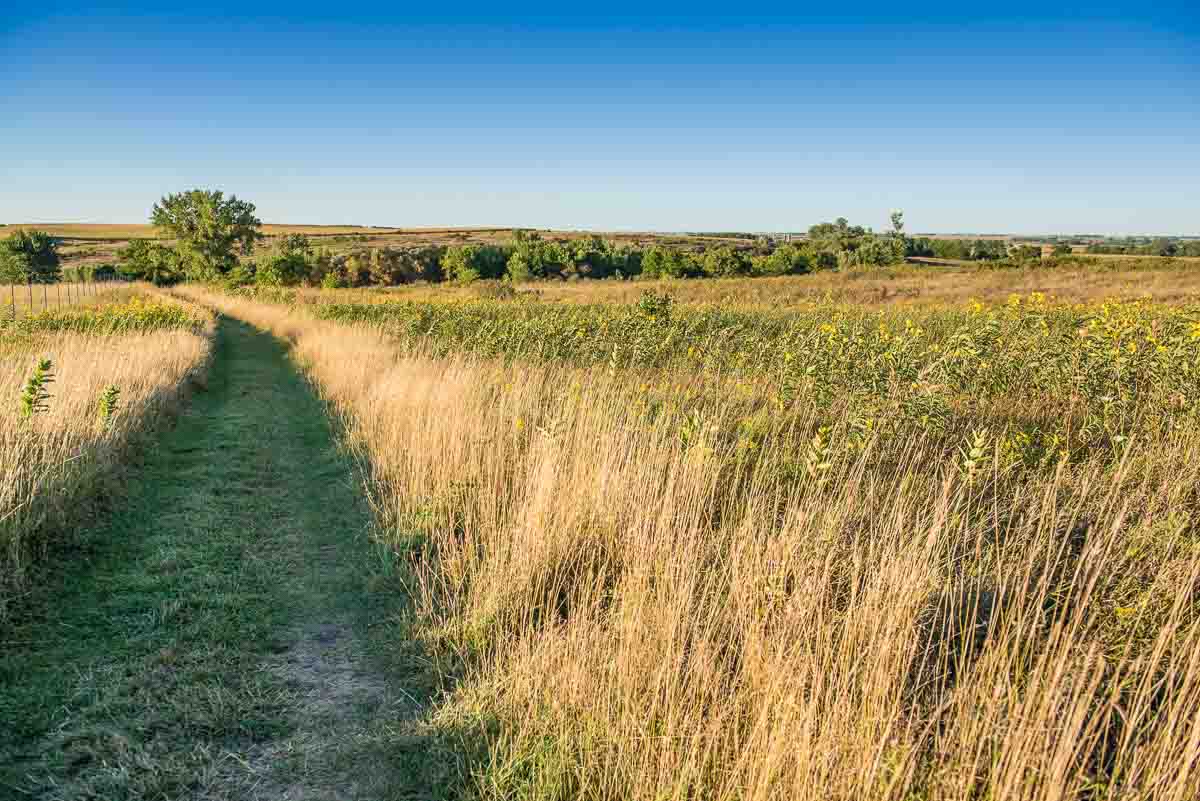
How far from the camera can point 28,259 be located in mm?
48906

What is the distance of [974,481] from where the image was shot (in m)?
3.53

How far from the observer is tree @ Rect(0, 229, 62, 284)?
4791 centimetres

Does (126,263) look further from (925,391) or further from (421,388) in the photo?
(925,391)

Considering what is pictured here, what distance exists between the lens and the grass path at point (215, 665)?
2.62 metres

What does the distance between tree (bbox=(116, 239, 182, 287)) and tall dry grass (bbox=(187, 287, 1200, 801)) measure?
59687mm

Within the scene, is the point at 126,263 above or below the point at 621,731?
above

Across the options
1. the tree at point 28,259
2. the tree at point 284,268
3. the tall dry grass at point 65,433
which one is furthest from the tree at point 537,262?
the tall dry grass at point 65,433

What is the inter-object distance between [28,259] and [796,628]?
63836 mm

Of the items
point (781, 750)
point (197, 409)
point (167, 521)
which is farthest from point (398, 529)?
point (197, 409)

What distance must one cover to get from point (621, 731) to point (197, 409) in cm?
969

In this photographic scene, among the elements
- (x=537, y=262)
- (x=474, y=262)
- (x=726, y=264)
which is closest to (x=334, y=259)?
(x=474, y=262)

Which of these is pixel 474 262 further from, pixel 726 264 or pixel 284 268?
pixel 726 264

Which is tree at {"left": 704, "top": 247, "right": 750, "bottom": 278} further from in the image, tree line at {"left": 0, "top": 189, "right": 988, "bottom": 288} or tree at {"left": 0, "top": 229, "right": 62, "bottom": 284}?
tree at {"left": 0, "top": 229, "right": 62, "bottom": 284}

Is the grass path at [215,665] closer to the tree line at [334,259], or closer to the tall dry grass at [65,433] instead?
the tall dry grass at [65,433]
